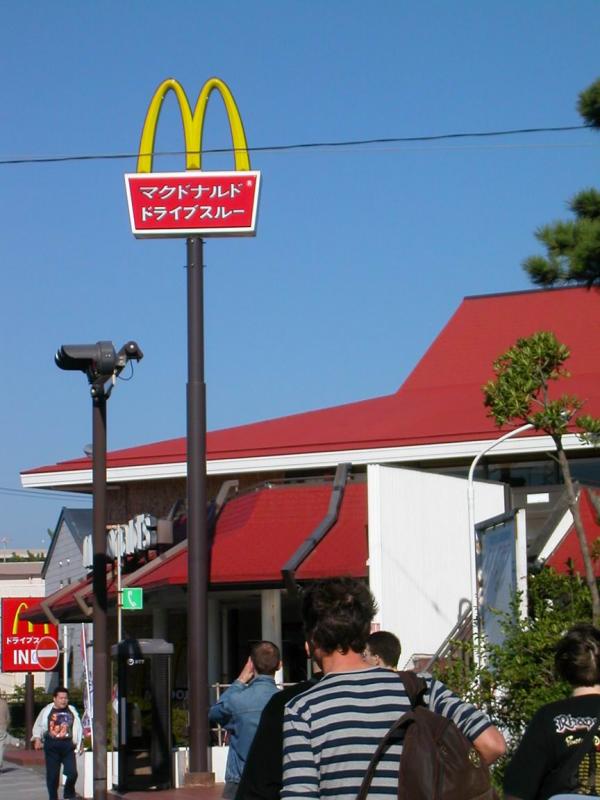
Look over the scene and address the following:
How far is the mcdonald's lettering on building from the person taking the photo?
2112 centimetres

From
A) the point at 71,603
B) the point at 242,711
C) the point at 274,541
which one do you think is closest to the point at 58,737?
the point at 274,541

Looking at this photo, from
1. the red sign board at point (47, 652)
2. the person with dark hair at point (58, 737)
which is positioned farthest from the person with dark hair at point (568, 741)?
the red sign board at point (47, 652)

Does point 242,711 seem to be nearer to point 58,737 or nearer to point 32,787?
point 58,737

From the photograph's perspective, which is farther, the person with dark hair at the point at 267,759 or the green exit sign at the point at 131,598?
the green exit sign at the point at 131,598

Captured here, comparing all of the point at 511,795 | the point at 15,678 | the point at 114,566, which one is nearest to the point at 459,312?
the point at 114,566

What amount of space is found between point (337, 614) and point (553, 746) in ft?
3.97

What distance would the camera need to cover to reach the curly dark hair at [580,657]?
4895mm

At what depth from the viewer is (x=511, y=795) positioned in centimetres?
479

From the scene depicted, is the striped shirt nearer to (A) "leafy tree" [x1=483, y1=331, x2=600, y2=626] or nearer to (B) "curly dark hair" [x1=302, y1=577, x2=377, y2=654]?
(B) "curly dark hair" [x1=302, y1=577, x2=377, y2=654]

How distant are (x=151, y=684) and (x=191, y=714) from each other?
122 centimetres

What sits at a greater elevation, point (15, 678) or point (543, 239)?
point (543, 239)

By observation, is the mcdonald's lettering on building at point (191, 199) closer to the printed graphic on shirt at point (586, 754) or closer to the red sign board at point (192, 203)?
the red sign board at point (192, 203)

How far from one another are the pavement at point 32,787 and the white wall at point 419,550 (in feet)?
12.1

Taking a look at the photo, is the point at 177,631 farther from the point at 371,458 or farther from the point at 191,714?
the point at 191,714
